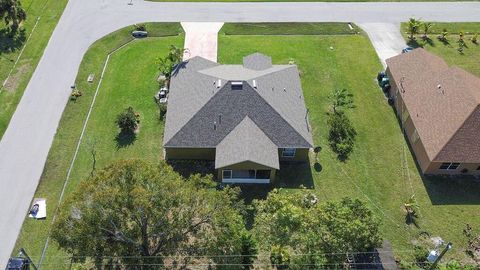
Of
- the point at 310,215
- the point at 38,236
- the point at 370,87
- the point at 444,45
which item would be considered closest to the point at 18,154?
the point at 38,236

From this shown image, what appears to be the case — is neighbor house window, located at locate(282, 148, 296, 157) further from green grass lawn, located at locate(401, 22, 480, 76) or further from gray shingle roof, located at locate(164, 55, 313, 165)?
green grass lawn, located at locate(401, 22, 480, 76)

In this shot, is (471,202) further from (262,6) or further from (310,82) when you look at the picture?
(262,6)

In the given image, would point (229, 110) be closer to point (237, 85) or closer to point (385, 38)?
point (237, 85)

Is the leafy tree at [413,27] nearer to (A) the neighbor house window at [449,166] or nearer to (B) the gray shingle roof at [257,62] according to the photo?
(B) the gray shingle roof at [257,62]

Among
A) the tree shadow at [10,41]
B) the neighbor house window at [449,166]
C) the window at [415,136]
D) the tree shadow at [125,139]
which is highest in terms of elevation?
the tree shadow at [10,41]

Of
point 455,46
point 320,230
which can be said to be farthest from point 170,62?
point 455,46

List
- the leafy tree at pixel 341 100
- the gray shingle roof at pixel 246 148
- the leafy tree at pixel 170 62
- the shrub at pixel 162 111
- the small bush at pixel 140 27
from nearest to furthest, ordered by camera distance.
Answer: the gray shingle roof at pixel 246 148 < the shrub at pixel 162 111 < the leafy tree at pixel 341 100 < the leafy tree at pixel 170 62 < the small bush at pixel 140 27

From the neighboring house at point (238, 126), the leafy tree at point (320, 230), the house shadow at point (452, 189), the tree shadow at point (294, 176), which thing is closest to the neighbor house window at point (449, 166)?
the house shadow at point (452, 189)
